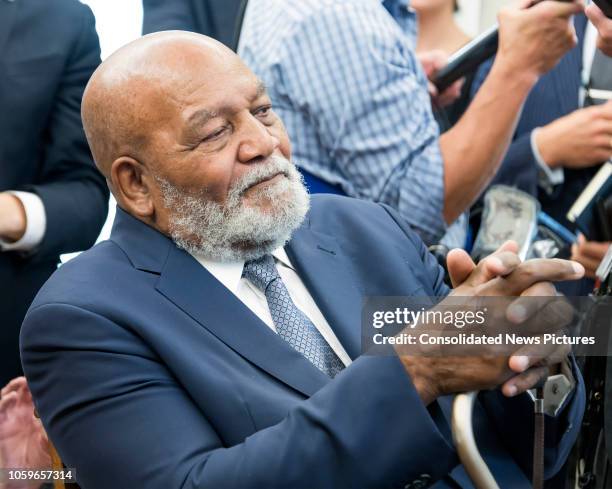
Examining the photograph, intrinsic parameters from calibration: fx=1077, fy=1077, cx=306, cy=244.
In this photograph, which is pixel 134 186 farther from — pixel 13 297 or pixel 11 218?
pixel 13 297

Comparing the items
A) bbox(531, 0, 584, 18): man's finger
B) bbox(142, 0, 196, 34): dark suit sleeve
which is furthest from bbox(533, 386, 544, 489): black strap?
bbox(142, 0, 196, 34): dark suit sleeve

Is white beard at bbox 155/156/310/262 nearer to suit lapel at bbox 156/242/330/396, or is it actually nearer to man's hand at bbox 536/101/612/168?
suit lapel at bbox 156/242/330/396

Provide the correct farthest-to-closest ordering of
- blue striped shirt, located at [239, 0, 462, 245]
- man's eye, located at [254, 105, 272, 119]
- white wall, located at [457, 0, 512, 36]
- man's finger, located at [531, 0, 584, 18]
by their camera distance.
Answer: white wall, located at [457, 0, 512, 36] → man's finger, located at [531, 0, 584, 18] → blue striped shirt, located at [239, 0, 462, 245] → man's eye, located at [254, 105, 272, 119]

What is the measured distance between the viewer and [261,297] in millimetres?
2211

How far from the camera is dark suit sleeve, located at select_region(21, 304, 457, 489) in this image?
1756 millimetres

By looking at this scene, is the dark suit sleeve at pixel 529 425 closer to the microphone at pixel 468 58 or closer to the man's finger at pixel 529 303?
the man's finger at pixel 529 303

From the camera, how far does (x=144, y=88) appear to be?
214 cm

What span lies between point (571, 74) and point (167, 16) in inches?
57.2

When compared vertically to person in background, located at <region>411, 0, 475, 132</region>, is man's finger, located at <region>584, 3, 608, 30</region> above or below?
above

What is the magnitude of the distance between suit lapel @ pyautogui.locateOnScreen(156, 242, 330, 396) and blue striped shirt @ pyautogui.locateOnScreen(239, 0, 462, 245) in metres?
0.83

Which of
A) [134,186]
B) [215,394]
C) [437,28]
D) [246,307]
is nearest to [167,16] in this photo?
[134,186]

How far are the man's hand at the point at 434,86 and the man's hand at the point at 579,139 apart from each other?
1.21 ft

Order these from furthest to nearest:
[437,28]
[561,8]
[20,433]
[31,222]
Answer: [437,28], [561,8], [31,222], [20,433]

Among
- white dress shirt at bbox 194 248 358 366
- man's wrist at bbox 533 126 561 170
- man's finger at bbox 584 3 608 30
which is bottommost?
man's wrist at bbox 533 126 561 170
